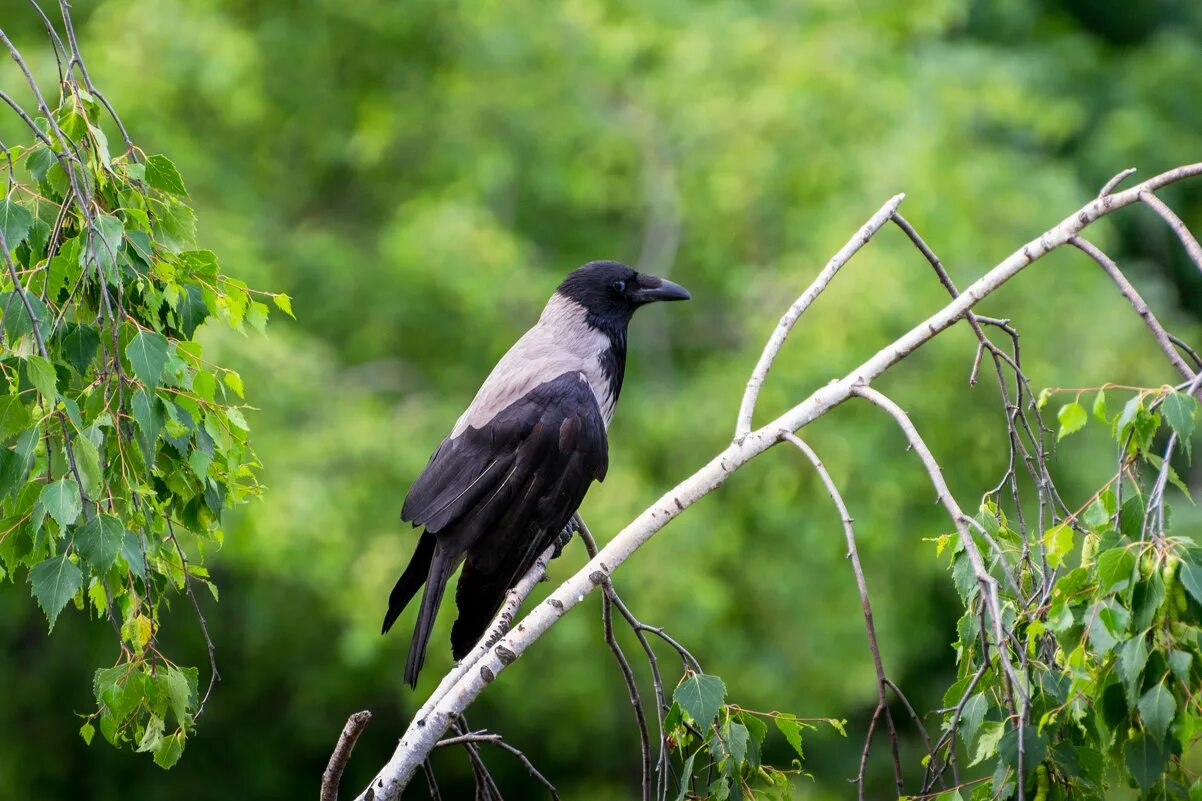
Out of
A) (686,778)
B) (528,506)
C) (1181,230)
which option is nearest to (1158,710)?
(1181,230)

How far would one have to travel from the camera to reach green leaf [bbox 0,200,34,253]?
7.82 ft

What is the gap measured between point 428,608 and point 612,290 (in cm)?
188

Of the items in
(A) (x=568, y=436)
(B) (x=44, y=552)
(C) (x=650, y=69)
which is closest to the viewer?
(B) (x=44, y=552)

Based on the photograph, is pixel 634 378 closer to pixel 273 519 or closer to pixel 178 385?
pixel 273 519

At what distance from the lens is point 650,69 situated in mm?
10680

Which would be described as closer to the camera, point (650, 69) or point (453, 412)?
point (453, 412)

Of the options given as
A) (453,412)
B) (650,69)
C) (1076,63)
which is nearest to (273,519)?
(453,412)

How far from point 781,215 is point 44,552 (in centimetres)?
778

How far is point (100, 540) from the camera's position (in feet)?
7.41

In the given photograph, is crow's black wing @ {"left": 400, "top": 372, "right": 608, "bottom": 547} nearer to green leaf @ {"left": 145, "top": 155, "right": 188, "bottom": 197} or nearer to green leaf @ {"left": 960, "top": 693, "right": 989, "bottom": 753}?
green leaf @ {"left": 145, "top": 155, "right": 188, "bottom": 197}

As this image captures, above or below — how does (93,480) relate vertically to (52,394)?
below

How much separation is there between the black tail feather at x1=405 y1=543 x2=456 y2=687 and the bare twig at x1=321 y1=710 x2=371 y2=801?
1.50 feet

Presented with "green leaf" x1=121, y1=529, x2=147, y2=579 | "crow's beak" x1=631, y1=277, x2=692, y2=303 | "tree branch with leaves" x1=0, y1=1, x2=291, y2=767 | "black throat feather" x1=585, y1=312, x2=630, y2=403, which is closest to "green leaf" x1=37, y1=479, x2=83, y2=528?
"tree branch with leaves" x1=0, y1=1, x2=291, y2=767

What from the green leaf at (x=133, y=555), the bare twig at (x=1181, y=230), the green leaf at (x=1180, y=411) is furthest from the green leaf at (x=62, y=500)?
the bare twig at (x=1181, y=230)
